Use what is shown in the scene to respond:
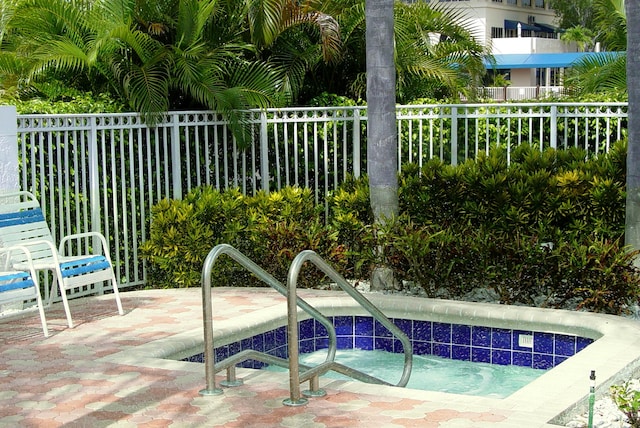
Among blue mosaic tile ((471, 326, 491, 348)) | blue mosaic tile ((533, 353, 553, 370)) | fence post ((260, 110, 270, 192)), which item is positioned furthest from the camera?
fence post ((260, 110, 270, 192))

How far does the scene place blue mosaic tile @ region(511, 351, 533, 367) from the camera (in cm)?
816

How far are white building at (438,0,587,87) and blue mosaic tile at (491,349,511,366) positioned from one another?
44.3m

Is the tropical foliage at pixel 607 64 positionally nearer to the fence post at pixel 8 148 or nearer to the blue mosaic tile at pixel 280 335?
the blue mosaic tile at pixel 280 335

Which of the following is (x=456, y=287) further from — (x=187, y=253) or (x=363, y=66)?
(x=363, y=66)

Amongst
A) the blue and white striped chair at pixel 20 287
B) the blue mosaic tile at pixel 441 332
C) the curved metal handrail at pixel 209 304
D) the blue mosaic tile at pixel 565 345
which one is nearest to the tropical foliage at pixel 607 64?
the blue mosaic tile at pixel 441 332

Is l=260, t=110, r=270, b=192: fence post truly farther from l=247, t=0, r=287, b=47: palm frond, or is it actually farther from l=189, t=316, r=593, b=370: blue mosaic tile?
l=189, t=316, r=593, b=370: blue mosaic tile

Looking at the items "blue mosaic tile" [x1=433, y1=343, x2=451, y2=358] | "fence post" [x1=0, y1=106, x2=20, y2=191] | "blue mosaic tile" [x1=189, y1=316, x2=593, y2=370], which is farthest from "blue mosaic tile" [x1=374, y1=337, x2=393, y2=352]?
"fence post" [x1=0, y1=106, x2=20, y2=191]

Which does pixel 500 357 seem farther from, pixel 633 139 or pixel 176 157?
pixel 176 157

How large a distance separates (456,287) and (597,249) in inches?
60.4

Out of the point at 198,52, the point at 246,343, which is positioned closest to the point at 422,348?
the point at 246,343

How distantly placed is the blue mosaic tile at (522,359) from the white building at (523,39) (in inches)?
1746

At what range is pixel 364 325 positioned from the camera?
8.98m

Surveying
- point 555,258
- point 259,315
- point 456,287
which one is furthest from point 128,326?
point 555,258

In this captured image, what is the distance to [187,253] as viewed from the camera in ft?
33.5
